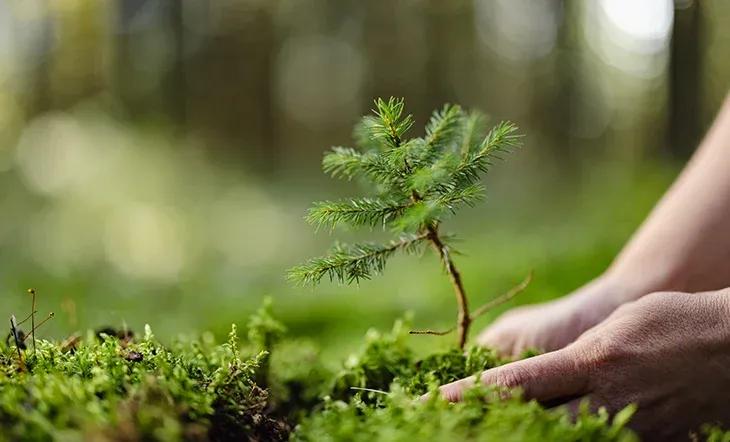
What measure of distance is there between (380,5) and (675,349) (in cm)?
1890

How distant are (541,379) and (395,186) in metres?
0.56

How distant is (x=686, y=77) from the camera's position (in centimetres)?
1142

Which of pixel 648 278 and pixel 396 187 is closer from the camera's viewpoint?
pixel 396 187

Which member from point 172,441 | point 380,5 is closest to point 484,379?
point 172,441

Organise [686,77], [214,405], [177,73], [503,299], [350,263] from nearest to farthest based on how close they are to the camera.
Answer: [214,405] < [350,263] < [503,299] < [686,77] < [177,73]

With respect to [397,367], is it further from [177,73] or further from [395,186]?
[177,73]

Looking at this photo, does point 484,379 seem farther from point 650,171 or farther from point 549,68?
point 549,68

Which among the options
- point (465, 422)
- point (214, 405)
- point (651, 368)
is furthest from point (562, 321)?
point (214, 405)

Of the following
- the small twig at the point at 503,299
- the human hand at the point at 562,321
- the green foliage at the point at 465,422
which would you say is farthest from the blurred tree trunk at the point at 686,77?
the green foliage at the point at 465,422

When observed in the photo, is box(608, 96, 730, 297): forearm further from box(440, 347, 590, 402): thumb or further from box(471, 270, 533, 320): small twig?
box(440, 347, 590, 402): thumb

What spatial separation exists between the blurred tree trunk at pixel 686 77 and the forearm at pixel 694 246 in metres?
9.99

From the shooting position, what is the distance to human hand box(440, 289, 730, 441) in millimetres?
1468

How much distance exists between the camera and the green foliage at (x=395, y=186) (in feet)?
5.10

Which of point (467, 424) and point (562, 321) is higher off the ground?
point (562, 321)
